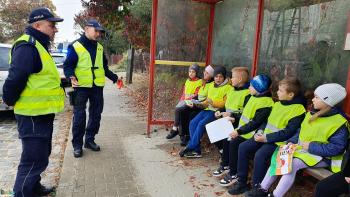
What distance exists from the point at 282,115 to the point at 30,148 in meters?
2.63

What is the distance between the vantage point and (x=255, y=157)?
3.60 meters

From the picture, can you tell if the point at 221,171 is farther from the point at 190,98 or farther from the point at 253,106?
the point at 190,98

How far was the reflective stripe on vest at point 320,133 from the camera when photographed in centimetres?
314

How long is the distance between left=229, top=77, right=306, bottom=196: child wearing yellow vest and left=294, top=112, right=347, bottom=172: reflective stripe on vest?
26 cm

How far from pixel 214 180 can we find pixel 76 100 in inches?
89.3

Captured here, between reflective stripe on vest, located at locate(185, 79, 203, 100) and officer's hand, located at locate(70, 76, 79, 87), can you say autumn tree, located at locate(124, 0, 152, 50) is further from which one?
officer's hand, located at locate(70, 76, 79, 87)

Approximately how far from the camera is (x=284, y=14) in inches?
181

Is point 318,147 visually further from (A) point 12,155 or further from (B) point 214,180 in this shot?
(A) point 12,155

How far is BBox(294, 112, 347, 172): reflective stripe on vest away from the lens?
3143 millimetres

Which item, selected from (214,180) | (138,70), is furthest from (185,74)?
(138,70)

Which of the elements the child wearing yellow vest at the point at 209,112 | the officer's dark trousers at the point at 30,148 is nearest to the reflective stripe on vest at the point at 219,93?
the child wearing yellow vest at the point at 209,112

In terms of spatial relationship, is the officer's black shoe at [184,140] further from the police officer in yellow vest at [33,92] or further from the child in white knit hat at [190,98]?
the police officer in yellow vest at [33,92]

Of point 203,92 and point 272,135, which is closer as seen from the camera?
point 272,135

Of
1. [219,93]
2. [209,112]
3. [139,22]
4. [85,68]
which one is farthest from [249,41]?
[139,22]
